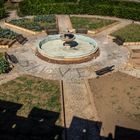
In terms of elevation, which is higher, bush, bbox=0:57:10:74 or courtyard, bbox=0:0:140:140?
bush, bbox=0:57:10:74

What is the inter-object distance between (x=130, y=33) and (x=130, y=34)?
353mm

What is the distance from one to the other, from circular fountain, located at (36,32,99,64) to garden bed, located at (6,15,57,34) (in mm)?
4007

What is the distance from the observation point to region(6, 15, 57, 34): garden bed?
40.5 meters

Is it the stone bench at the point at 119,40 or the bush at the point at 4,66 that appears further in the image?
the stone bench at the point at 119,40

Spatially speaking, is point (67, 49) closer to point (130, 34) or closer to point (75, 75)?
point (75, 75)

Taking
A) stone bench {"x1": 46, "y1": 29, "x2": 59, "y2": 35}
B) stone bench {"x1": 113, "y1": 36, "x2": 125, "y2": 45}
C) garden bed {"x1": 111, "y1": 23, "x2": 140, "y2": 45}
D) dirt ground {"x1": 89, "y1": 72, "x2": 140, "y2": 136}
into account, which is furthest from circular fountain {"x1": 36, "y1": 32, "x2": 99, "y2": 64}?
garden bed {"x1": 111, "y1": 23, "x2": 140, "y2": 45}

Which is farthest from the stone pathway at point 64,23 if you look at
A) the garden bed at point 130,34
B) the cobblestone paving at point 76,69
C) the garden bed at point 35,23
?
the garden bed at point 130,34

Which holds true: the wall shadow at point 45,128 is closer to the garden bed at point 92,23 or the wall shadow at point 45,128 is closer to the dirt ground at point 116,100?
the dirt ground at point 116,100

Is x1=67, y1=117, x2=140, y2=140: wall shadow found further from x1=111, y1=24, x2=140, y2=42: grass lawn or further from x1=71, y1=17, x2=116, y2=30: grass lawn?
x1=71, y1=17, x2=116, y2=30: grass lawn

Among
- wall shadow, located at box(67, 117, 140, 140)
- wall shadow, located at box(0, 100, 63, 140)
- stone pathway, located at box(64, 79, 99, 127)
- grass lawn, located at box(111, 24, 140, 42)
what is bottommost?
grass lawn, located at box(111, 24, 140, 42)

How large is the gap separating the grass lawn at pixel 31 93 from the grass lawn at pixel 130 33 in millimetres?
12777

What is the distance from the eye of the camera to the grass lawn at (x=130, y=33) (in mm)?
37781

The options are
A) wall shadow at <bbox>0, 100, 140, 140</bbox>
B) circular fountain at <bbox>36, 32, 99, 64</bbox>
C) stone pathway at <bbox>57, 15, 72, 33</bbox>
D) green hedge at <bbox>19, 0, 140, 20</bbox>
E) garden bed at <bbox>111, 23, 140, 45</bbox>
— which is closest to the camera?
wall shadow at <bbox>0, 100, 140, 140</bbox>

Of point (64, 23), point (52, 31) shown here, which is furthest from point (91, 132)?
point (64, 23)
